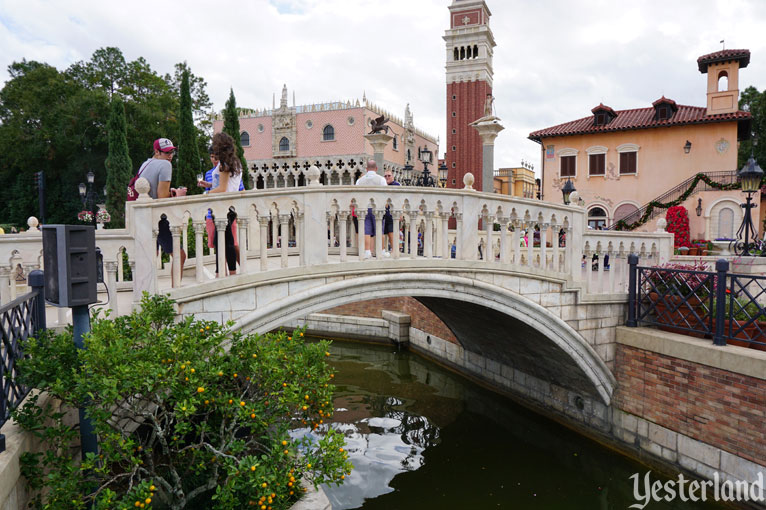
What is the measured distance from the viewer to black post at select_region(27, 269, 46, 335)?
3.80 m

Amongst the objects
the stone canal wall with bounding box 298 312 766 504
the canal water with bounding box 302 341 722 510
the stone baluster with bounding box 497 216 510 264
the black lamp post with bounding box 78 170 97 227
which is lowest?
the canal water with bounding box 302 341 722 510

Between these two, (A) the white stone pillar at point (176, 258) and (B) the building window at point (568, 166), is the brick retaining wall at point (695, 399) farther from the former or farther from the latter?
(B) the building window at point (568, 166)

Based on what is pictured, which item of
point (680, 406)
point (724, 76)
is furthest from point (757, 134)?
point (680, 406)

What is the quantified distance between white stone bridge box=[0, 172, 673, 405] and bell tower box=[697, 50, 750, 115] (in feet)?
54.7

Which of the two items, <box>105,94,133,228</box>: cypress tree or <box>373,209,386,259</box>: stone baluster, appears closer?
<box>373,209,386,259</box>: stone baluster

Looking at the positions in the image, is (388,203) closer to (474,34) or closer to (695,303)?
(695,303)

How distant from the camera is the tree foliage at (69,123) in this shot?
2680 centimetres

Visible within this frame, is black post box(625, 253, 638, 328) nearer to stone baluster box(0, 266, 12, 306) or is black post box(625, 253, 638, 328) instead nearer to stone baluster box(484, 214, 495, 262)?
Result: stone baluster box(484, 214, 495, 262)

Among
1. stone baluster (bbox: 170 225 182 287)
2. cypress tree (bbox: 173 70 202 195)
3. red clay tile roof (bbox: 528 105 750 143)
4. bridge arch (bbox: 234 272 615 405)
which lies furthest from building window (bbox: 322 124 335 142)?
stone baluster (bbox: 170 225 182 287)

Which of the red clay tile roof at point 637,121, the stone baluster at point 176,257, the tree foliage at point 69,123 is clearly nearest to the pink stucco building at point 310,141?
the tree foliage at point 69,123

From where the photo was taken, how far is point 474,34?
39562 mm

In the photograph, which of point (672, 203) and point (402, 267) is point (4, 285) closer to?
point (402, 267)

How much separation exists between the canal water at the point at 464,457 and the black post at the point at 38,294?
4356mm

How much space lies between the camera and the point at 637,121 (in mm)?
23188
